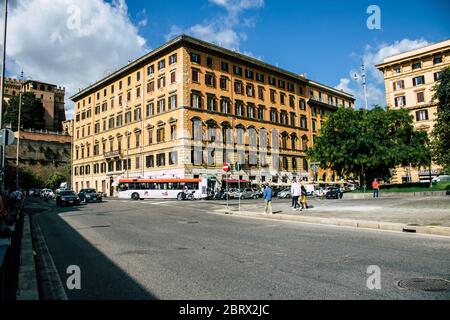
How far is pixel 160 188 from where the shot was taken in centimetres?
4012

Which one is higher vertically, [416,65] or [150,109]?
[416,65]

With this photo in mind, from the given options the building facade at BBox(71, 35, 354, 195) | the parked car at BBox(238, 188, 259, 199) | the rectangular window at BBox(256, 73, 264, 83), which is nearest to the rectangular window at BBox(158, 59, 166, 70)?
the building facade at BBox(71, 35, 354, 195)

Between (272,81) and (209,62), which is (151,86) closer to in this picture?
(209,62)

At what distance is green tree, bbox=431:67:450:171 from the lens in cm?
2772

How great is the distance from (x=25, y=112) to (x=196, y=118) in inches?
2570

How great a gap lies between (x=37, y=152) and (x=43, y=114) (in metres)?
18.2

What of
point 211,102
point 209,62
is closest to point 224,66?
point 209,62

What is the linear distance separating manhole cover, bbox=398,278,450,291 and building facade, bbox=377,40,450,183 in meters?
60.4

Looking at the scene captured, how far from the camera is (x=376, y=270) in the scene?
5859 mm

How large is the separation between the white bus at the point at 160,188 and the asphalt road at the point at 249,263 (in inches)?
1111

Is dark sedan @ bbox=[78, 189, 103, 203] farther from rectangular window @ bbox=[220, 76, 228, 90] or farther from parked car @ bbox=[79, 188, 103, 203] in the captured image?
rectangular window @ bbox=[220, 76, 228, 90]

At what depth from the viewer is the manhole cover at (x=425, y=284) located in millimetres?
4817

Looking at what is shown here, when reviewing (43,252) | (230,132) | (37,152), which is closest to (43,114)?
(37,152)
